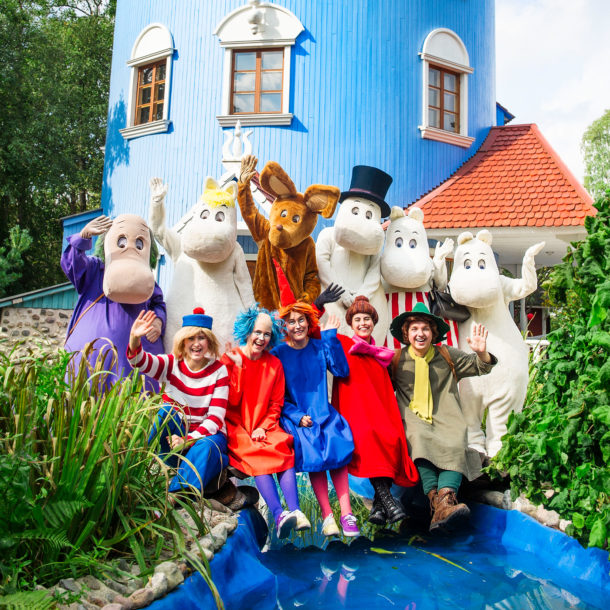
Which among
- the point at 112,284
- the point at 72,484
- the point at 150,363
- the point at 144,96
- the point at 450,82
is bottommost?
the point at 72,484

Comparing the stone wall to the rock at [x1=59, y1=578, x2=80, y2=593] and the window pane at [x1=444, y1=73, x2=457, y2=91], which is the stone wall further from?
the rock at [x1=59, y1=578, x2=80, y2=593]

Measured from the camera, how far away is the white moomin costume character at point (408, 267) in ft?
17.7

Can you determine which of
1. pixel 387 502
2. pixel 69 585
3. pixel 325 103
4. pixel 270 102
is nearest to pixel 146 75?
pixel 270 102

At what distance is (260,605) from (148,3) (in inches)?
418

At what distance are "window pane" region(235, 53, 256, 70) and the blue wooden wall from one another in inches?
12.1

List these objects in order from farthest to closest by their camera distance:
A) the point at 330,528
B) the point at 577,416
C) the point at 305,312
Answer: the point at 305,312 → the point at 330,528 → the point at 577,416

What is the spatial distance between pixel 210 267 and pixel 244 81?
5.86 metres

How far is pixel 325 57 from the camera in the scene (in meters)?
9.90

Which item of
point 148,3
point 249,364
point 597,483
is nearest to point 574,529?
point 597,483

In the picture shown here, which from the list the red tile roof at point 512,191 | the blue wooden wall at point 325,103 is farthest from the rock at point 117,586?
the blue wooden wall at point 325,103

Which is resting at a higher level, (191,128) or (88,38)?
(88,38)

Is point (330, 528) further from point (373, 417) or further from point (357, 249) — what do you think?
point (357, 249)

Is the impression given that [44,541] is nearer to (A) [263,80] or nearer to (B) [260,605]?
(B) [260,605]

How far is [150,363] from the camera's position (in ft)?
13.1
